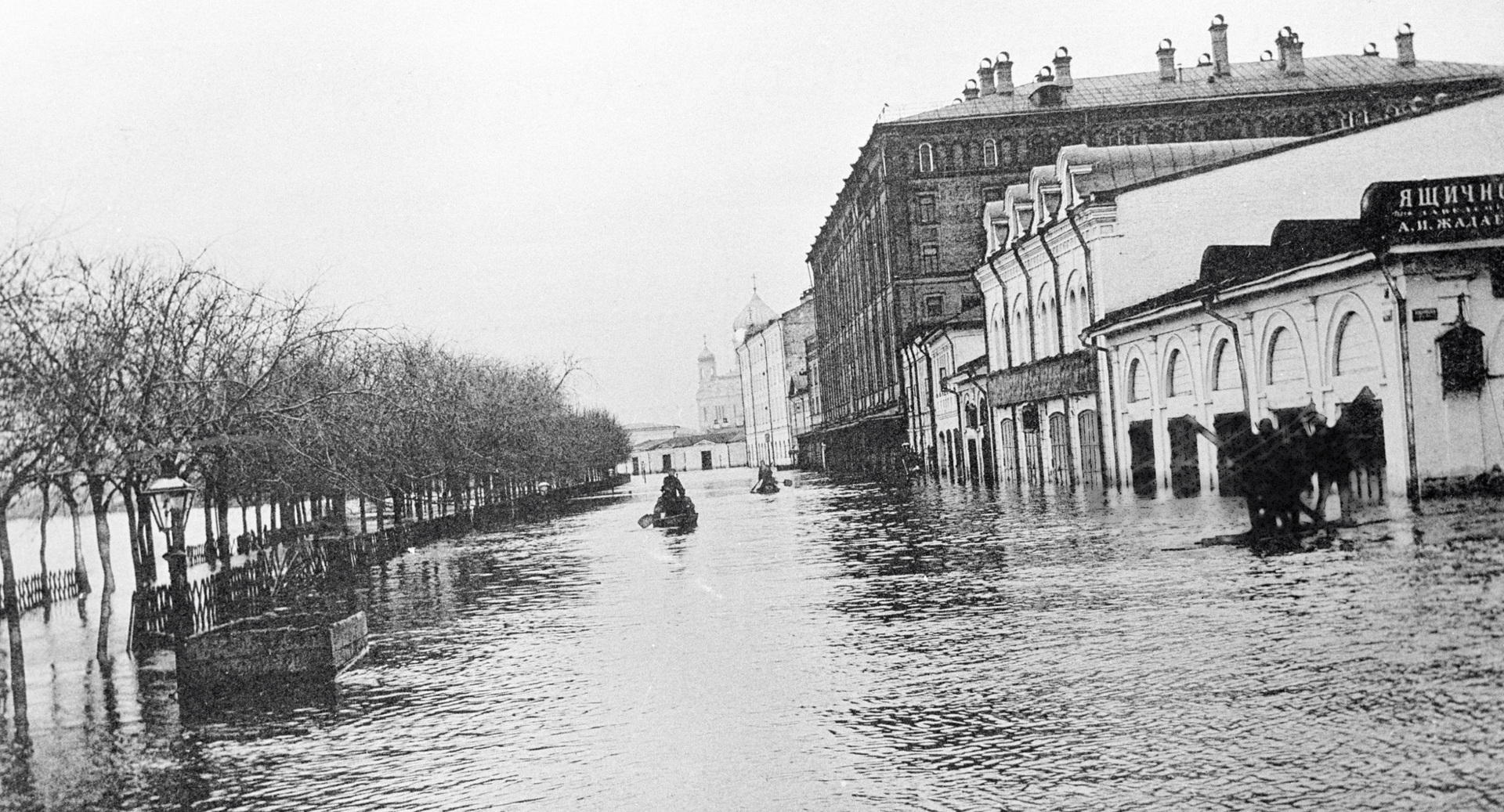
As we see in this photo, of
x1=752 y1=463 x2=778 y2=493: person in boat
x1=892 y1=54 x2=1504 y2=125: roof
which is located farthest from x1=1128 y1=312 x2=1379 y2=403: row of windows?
x1=892 y1=54 x2=1504 y2=125: roof

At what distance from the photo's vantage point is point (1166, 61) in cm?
7194

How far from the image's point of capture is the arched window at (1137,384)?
36719 millimetres

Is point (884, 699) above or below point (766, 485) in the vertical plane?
below

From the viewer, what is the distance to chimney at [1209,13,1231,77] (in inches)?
2739

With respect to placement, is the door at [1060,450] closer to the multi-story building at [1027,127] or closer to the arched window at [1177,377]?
the arched window at [1177,377]

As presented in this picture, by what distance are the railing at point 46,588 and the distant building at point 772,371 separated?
302 ft

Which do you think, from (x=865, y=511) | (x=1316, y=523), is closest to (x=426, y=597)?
(x=1316, y=523)

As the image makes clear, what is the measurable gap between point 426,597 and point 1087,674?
465 inches

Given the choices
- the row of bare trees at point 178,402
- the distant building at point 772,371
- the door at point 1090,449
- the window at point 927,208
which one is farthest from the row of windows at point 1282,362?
the distant building at point 772,371

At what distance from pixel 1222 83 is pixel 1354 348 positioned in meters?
47.6

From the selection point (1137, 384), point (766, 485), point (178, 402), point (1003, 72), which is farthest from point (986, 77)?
point (178, 402)

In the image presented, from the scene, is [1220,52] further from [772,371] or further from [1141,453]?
[772,371]

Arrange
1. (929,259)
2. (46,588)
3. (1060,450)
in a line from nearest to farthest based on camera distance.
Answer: (46,588) < (1060,450) < (929,259)

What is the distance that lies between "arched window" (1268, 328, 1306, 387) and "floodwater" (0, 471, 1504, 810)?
8.28 m
